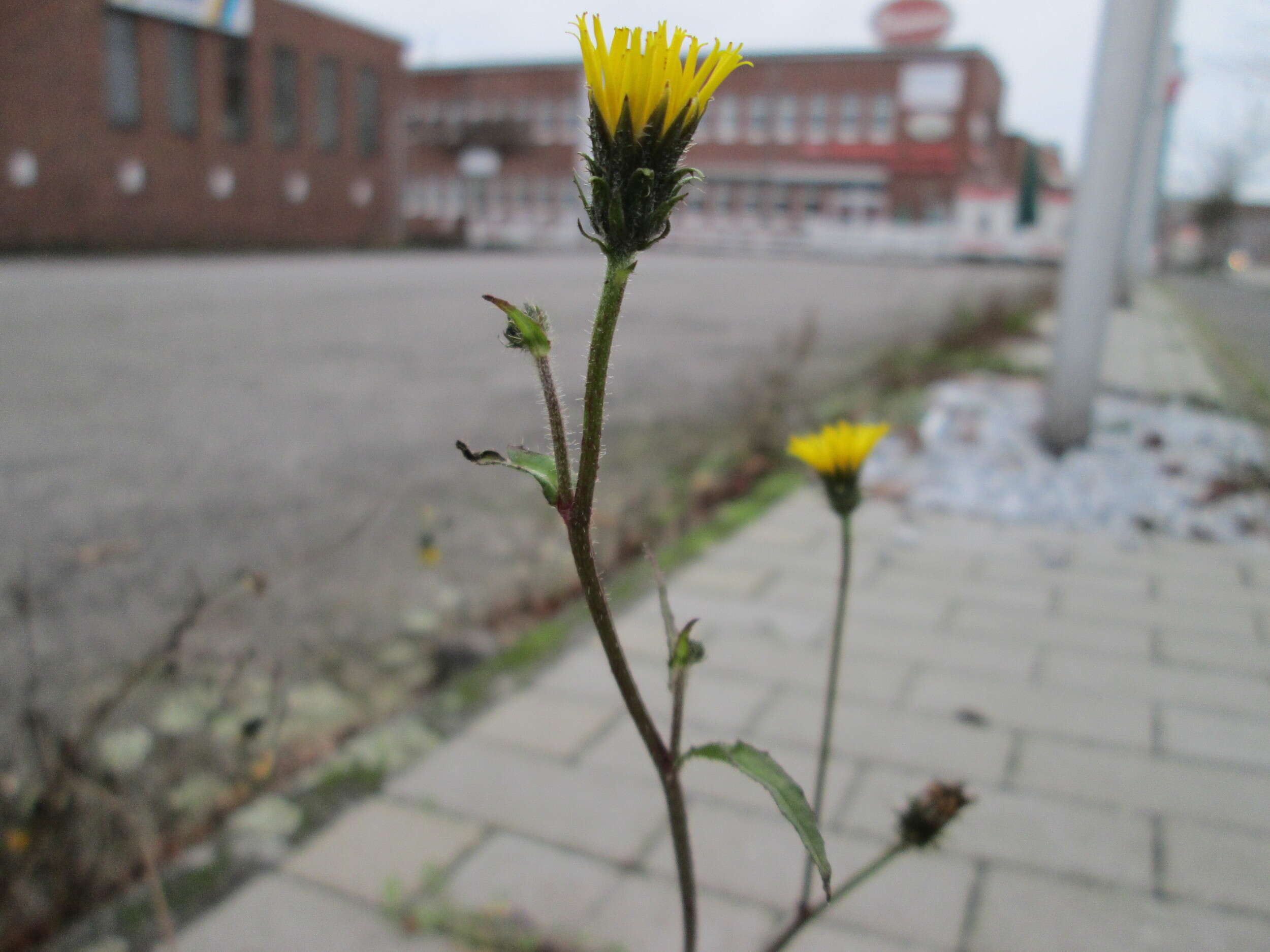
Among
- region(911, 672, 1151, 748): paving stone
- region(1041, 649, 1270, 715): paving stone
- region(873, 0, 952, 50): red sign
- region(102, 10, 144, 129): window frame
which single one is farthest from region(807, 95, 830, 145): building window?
region(911, 672, 1151, 748): paving stone

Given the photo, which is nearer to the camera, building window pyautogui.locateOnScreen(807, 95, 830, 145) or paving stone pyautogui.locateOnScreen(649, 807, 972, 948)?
paving stone pyautogui.locateOnScreen(649, 807, 972, 948)

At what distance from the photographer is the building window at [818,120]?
4469 centimetres

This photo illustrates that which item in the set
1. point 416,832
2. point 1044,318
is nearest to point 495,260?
point 1044,318

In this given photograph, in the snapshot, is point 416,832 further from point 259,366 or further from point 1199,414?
point 259,366

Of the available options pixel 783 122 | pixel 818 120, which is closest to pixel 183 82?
pixel 783 122

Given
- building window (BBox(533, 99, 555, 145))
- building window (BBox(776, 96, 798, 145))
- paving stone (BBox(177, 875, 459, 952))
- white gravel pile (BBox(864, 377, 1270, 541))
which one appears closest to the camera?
paving stone (BBox(177, 875, 459, 952))

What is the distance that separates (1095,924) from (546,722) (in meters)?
1.18

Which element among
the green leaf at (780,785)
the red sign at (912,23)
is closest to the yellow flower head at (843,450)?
the green leaf at (780,785)

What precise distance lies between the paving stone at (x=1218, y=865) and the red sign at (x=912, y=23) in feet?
154

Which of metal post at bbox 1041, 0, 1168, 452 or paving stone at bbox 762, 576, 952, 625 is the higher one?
metal post at bbox 1041, 0, 1168, 452

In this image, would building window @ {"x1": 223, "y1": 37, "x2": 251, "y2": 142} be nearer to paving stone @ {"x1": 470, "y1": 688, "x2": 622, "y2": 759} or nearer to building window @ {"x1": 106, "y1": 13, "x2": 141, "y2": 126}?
building window @ {"x1": 106, "y1": 13, "x2": 141, "y2": 126}

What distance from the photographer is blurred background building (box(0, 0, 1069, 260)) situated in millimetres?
19281

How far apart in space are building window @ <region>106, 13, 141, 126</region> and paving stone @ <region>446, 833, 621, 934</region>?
59.0 feet

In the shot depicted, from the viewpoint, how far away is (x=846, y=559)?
1271 mm
